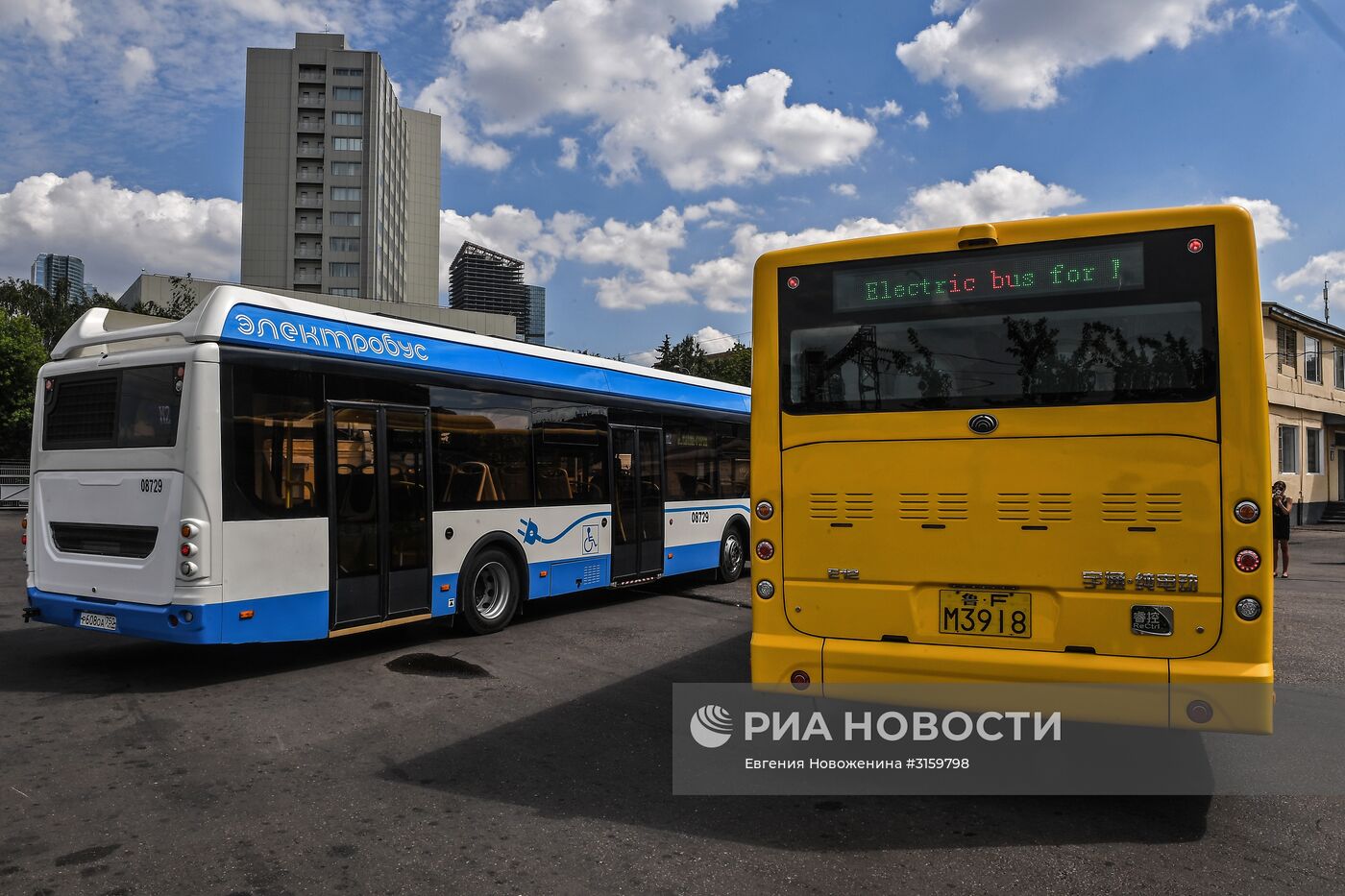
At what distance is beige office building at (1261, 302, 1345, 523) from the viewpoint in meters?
32.7

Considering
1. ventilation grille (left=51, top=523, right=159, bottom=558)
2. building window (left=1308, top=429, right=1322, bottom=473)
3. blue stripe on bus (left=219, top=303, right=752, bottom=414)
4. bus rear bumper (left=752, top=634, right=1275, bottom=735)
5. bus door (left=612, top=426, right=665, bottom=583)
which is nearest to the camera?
bus rear bumper (left=752, top=634, right=1275, bottom=735)

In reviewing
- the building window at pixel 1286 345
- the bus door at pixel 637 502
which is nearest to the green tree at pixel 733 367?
the building window at pixel 1286 345

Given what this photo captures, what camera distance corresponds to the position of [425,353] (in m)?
9.24

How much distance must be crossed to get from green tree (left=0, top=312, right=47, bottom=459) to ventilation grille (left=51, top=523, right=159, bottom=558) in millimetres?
37646

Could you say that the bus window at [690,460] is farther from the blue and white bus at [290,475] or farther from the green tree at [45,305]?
the green tree at [45,305]

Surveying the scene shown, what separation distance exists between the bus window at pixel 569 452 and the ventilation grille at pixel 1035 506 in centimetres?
653

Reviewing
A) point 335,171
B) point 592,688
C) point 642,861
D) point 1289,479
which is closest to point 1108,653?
point 642,861

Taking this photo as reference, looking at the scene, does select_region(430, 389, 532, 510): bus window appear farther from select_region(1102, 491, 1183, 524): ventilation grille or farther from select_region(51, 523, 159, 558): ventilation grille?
select_region(1102, 491, 1183, 524): ventilation grille

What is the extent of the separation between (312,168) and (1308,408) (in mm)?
76253

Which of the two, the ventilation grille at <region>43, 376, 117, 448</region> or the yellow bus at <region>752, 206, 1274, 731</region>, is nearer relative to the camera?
the yellow bus at <region>752, 206, 1274, 731</region>

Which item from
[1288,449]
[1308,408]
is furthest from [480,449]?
[1308,408]

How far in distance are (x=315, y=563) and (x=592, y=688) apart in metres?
2.63

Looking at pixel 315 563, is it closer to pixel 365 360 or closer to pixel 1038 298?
pixel 365 360

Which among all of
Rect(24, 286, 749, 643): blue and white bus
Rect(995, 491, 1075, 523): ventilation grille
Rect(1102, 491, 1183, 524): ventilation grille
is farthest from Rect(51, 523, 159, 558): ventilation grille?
Rect(1102, 491, 1183, 524): ventilation grille
